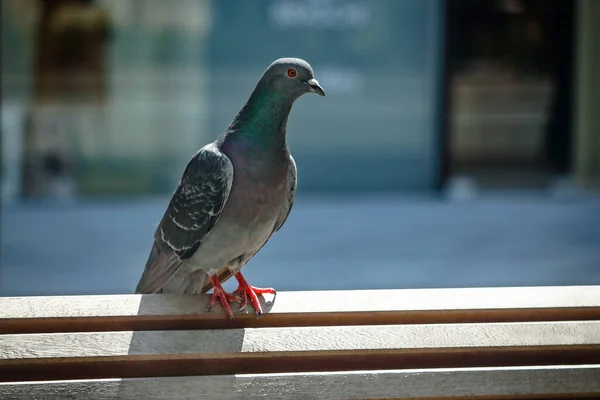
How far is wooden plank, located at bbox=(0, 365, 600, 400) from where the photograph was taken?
65.6 inches

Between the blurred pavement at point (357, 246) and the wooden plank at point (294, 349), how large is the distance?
2.79 metres

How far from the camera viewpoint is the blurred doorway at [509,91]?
8852mm

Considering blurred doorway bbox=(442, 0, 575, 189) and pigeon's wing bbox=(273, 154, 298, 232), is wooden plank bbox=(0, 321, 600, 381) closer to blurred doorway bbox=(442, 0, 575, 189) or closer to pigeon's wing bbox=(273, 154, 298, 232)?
pigeon's wing bbox=(273, 154, 298, 232)

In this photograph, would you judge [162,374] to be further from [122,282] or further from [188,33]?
[188,33]

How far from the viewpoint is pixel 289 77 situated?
2287 mm

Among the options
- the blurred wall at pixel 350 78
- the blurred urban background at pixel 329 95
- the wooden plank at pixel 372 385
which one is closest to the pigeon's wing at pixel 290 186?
the wooden plank at pixel 372 385

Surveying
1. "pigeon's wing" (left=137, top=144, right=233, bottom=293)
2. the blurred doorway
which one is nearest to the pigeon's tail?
"pigeon's wing" (left=137, top=144, right=233, bottom=293)

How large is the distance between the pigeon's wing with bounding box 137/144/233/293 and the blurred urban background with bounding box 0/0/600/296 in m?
5.50

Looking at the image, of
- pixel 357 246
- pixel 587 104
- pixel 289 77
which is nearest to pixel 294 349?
pixel 289 77

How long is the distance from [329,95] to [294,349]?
720 cm

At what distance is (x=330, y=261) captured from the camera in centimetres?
555

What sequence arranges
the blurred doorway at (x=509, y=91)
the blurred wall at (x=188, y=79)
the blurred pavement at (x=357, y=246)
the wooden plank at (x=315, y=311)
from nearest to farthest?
1. the wooden plank at (x=315, y=311)
2. the blurred pavement at (x=357, y=246)
3. the blurred wall at (x=188, y=79)
4. the blurred doorway at (x=509, y=91)

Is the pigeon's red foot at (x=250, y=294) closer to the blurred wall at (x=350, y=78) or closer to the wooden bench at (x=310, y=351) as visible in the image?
the wooden bench at (x=310, y=351)

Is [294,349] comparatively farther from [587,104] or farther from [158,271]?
[587,104]
